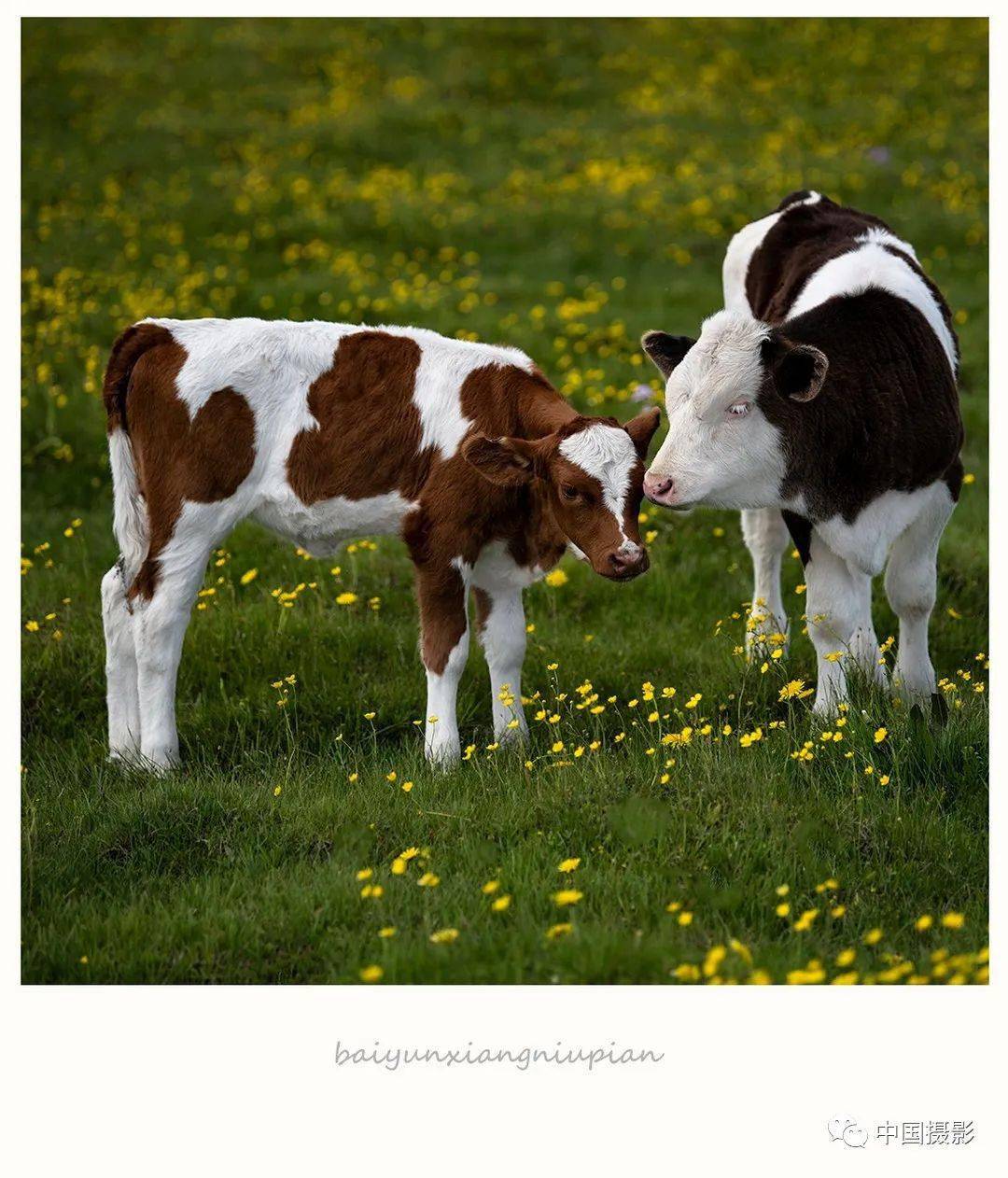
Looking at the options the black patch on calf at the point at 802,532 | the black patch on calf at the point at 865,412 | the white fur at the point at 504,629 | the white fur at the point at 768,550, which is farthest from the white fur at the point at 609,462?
the white fur at the point at 768,550

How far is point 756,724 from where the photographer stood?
745 centimetres

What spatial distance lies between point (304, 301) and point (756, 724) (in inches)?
314

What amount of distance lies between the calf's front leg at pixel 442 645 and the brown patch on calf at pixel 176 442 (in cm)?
109

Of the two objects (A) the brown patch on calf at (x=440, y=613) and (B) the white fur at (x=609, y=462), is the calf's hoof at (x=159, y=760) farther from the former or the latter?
(B) the white fur at (x=609, y=462)

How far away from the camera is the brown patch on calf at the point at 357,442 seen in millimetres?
7160

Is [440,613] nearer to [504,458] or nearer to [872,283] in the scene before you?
[504,458]

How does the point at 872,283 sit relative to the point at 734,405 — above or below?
above

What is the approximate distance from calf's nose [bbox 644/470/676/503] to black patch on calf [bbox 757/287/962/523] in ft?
2.13

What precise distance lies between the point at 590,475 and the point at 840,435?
1.30 meters

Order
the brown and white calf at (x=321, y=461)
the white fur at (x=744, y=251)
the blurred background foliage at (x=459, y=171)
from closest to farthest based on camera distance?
1. the brown and white calf at (x=321, y=461)
2. the white fur at (x=744, y=251)
3. the blurred background foliage at (x=459, y=171)

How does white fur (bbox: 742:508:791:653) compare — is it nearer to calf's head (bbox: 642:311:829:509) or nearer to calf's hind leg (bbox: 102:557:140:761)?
calf's head (bbox: 642:311:829:509)

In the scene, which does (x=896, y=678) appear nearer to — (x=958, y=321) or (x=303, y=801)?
(x=303, y=801)

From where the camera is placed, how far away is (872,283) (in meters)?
7.48

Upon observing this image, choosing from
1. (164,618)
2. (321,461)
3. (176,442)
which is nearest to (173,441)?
(176,442)
